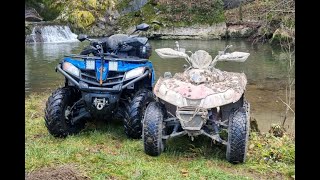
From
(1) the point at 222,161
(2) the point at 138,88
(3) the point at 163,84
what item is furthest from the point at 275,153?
(2) the point at 138,88

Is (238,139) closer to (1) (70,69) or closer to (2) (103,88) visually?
(2) (103,88)

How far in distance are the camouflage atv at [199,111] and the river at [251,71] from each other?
2064mm

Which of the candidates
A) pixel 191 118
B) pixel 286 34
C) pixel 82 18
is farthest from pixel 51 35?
pixel 191 118

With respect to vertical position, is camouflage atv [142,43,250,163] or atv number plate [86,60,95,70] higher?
atv number plate [86,60,95,70]

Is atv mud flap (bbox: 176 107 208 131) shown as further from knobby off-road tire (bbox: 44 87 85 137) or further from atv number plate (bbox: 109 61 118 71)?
knobby off-road tire (bbox: 44 87 85 137)

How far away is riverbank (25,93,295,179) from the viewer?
4277 millimetres

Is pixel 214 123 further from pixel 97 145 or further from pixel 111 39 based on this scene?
pixel 111 39

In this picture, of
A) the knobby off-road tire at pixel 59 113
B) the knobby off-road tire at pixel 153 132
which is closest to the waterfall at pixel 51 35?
the knobby off-road tire at pixel 59 113

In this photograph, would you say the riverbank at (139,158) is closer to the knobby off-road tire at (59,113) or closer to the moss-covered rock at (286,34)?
the knobby off-road tire at (59,113)

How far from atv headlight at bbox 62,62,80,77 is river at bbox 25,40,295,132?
3325 millimetres

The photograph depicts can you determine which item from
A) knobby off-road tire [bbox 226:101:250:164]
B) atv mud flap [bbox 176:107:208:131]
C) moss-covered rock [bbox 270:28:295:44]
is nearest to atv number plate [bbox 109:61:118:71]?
atv mud flap [bbox 176:107:208:131]

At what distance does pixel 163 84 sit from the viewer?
523cm

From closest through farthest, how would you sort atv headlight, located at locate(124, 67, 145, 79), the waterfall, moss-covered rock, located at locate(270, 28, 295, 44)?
atv headlight, located at locate(124, 67, 145, 79), moss-covered rock, located at locate(270, 28, 295, 44), the waterfall
